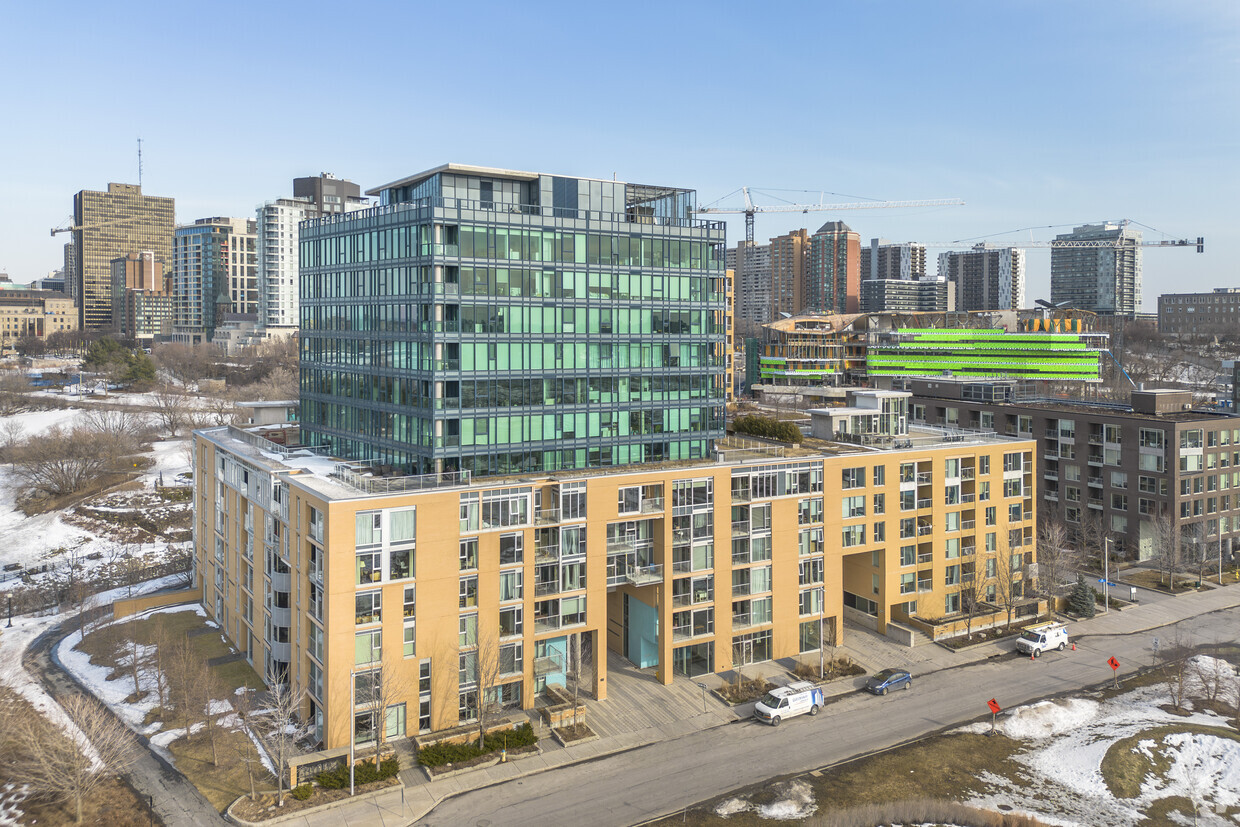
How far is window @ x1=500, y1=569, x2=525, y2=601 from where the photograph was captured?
47062 mm

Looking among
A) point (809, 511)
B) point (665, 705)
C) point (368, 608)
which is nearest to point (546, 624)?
point (665, 705)

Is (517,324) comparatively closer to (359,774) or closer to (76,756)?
(359,774)

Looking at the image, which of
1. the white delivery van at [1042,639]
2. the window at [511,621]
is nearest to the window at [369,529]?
the window at [511,621]

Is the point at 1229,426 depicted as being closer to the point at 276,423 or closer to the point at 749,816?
the point at 749,816

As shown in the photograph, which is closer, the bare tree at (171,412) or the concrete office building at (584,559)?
the concrete office building at (584,559)

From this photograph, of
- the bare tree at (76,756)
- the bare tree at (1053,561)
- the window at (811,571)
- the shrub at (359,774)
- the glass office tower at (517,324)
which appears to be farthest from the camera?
the bare tree at (1053,561)

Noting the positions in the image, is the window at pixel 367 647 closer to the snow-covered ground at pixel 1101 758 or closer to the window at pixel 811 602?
the window at pixel 811 602

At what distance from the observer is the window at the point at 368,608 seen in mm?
42469

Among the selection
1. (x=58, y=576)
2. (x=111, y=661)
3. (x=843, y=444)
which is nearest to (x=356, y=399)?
(x=111, y=661)

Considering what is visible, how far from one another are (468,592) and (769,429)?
3123 cm

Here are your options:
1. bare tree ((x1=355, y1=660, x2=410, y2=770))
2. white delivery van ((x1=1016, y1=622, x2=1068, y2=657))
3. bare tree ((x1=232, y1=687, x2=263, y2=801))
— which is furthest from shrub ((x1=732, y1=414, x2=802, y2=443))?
bare tree ((x1=232, y1=687, x2=263, y2=801))

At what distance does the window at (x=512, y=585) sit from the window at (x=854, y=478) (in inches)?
952

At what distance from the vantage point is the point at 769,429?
67.9 m

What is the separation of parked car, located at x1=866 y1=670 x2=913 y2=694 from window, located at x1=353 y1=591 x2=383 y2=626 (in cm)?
3026
